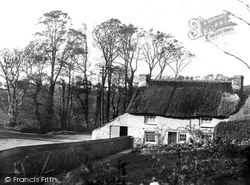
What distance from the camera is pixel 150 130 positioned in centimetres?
2972

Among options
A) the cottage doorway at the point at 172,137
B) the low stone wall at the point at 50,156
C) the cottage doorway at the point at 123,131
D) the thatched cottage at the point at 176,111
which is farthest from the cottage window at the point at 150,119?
the low stone wall at the point at 50,156

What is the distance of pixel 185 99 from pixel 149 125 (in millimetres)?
3958

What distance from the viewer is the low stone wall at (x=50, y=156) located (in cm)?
754

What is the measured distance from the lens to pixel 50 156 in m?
10.0

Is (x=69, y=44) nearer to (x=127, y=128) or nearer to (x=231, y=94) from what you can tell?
(x=127, y=128)

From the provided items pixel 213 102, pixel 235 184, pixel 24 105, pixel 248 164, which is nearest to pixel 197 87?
pixel 213 102

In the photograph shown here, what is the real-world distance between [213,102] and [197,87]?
8.91 ft

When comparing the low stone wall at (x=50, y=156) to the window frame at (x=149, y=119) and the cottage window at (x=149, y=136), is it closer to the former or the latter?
the cottage window at (x=149, y=136)

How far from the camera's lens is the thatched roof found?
28781mm

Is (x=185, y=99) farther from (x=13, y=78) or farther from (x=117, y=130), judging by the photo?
(x=13, y=78)

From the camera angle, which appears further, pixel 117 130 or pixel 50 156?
pixel 117 130

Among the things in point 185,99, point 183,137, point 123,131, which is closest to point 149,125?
point 123,131

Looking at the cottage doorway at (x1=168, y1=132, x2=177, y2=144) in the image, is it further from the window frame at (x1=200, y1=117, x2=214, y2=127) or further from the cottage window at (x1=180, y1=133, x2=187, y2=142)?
the window frame at (x1=200, y1=117, x2=214, y2=127)

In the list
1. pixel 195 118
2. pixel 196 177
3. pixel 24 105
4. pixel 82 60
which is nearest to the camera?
pixel 196 177
